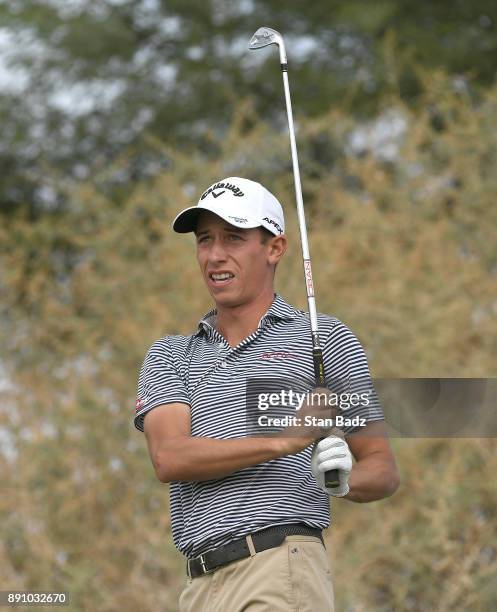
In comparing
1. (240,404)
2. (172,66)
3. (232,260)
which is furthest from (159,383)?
→ (172,66)

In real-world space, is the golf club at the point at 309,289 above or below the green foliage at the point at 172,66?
below

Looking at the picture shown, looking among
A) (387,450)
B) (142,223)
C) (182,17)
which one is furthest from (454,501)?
(182,17)

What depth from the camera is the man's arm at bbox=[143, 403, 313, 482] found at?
2.83 metres

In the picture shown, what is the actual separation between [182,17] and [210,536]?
9.34 m

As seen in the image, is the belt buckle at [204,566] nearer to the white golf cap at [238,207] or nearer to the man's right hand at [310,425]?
the man's right hand at [310,425]

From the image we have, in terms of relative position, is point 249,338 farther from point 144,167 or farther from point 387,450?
point 144,167

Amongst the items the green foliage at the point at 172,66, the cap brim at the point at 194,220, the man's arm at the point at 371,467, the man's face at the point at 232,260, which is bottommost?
the man's arm at the point at 371,467

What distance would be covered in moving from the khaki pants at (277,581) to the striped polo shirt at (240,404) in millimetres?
64

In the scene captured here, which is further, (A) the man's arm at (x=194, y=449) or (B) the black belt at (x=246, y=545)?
(B) the black belt at (x=246, y=545)

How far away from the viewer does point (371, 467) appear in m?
3.06

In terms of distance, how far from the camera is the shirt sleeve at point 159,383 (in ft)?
10.2

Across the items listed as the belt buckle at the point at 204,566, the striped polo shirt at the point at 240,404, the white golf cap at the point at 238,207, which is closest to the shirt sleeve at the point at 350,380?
the striped polo shirt at the point at 240,404

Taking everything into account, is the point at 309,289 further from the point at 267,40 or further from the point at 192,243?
the point at 192,243

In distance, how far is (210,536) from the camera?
9.80ft
